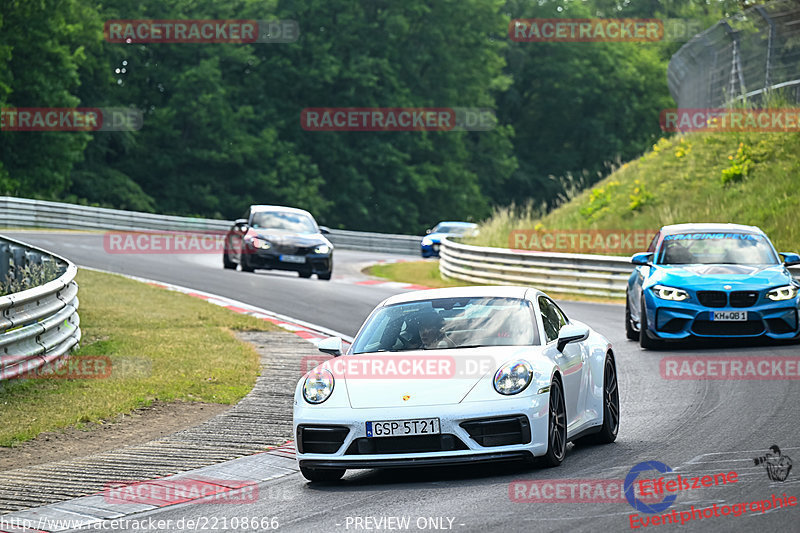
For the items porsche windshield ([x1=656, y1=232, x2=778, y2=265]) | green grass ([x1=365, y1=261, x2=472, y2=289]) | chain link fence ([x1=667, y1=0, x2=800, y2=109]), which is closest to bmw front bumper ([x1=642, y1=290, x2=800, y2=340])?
porsche windshield ([x1=656, y1=232, x2=778, y2=265])

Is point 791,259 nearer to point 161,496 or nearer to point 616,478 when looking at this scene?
point 616,478

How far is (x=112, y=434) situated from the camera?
1056 cm

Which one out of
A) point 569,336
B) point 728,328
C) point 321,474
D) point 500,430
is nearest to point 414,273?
point 728,328

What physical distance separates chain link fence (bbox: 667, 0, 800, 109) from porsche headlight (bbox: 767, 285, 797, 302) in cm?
1331

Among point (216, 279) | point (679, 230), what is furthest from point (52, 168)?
point (679, 230)

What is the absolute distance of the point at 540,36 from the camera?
82.8 metres

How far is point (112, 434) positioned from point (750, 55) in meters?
23.2

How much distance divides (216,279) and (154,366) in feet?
39.1

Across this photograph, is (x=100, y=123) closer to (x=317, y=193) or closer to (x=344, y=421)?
(x=317, y=193)

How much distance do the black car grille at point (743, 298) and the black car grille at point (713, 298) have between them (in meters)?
0.09

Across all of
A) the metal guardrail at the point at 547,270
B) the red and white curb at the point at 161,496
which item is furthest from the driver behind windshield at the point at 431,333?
the metal guardrail at the point at 547,270

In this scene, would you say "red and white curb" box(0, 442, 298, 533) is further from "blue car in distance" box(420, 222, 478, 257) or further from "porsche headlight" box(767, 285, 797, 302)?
"blue car in distance" box(420, 222, 478, 257)

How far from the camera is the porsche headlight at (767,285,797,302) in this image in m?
15.2

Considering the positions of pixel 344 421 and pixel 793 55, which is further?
pixel 793 55
